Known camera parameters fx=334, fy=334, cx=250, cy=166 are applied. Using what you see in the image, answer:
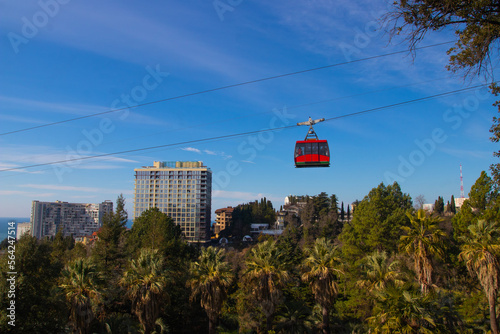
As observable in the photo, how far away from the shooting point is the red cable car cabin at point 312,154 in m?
22.9

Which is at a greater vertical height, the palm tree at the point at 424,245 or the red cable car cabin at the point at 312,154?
the red cable car cabin at the point at 312,154

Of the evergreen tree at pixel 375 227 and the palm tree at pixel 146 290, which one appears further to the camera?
the evergreen tree at pixel 375 227

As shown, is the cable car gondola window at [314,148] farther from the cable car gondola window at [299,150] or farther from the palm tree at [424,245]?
the palm tree at [424,245]

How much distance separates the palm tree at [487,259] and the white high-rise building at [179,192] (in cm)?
10053

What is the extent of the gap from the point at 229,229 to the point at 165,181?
29.5 m

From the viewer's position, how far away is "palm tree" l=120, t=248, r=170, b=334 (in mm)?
22781

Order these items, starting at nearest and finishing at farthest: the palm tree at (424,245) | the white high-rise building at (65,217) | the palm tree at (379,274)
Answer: the palm tree at (424,245) → the palm tree at (379,274) → the white high-rise building at (65,217)

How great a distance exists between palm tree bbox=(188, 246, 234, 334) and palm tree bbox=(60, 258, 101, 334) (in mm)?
7253

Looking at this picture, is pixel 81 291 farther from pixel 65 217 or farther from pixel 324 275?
pixel 65 217

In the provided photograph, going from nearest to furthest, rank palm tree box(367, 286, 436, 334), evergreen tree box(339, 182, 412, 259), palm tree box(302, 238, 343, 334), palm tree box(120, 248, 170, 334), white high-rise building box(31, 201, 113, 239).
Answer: palm tree box(367, 286, 436, 334) < palm tree box(120, 248, 170, 334) < palm tree box(302, 238, 343, 334) < evergreen tree box(339, 182, 412, 259) < white high-rise building box(31, 201, 113, 239)

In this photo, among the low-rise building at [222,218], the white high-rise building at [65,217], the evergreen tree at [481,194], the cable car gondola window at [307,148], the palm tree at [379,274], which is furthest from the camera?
the low-rise building at [222,218]

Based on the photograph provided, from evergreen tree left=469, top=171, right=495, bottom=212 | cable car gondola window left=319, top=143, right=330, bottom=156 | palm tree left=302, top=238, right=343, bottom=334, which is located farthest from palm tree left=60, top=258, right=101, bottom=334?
evergreen tree left=469, top=171, right=495, bottom=212

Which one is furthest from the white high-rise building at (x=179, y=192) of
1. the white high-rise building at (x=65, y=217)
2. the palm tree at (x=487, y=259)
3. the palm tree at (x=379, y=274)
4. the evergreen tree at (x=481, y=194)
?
the palm tree at (x=487, y=259)

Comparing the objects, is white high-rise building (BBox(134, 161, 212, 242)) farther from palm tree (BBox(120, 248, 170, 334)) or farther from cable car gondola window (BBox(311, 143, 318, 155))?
cable car gondola window (BBox(311, 143, 318, 155))
